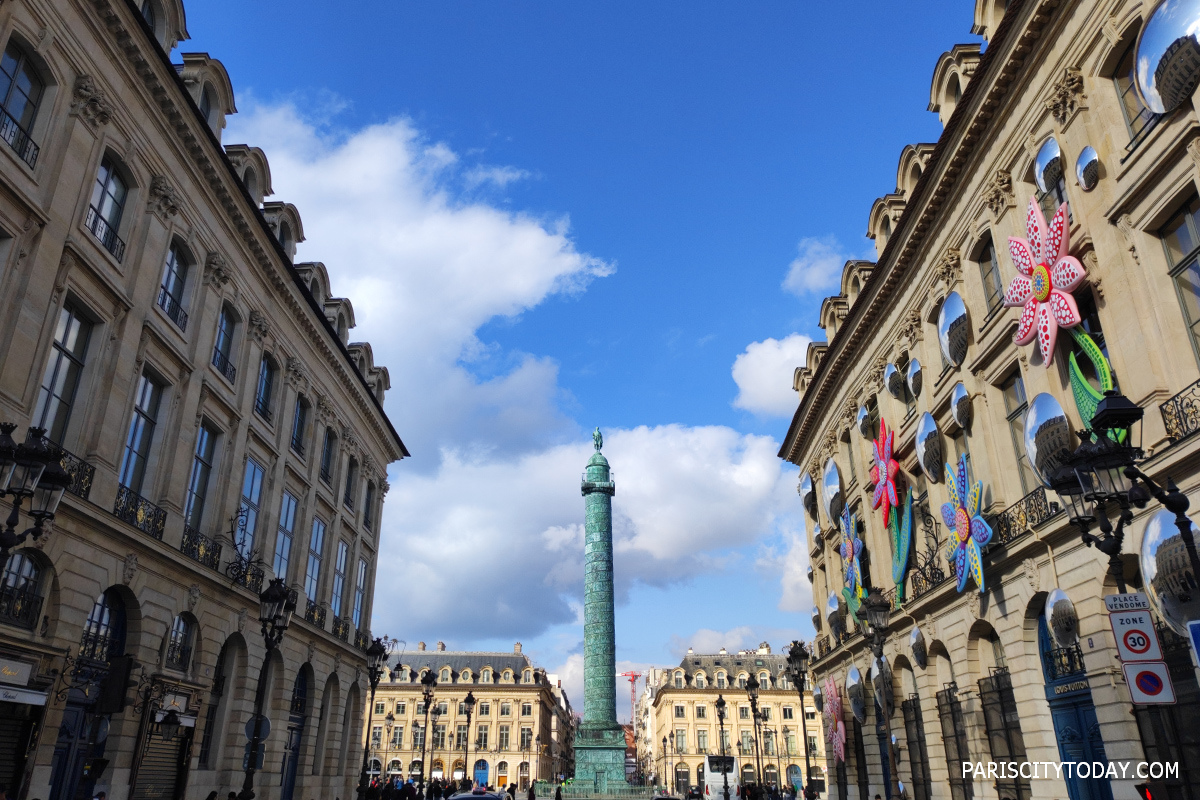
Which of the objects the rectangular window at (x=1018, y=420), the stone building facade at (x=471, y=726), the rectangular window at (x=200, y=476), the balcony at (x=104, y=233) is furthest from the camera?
the stone building facade at (x=471, y=726)

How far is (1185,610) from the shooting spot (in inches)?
445

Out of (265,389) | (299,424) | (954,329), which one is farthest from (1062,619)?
(299,424)

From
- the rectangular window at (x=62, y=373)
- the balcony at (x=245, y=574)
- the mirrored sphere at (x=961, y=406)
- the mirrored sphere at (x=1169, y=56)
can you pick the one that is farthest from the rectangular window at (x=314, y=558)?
the mirrored sphere at (x=1169, y=56)

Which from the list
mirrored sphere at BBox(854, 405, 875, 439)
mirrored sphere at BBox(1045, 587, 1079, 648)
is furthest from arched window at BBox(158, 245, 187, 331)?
mirrored sphere at BBox(854, 405, 875, 439)

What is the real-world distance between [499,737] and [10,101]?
254 ft

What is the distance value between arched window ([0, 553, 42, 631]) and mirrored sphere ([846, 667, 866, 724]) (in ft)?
74.5

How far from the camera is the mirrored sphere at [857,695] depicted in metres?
26.7

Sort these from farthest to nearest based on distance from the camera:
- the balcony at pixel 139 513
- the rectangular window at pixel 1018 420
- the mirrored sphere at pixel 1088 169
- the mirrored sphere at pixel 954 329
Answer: the mirrored sphere at pixel 954 329 < the rectangular window at pixel 1018 420 < the balcony at pixel 139 513 < the mirrored sphere at pixel 1088 169

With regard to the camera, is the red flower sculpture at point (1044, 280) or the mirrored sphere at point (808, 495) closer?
the red flower sculpture at point (1044, 280)

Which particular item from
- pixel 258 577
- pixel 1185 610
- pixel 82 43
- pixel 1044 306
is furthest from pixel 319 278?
pixel 1185 610

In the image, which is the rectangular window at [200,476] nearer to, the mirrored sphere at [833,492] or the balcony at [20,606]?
the balcony at [20,606]

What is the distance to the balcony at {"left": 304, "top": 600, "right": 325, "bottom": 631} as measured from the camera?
89.6ft

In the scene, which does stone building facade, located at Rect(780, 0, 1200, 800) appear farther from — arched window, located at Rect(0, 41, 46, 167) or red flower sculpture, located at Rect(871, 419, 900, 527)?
arched window, located at Rect(0, 41, 46, 167)

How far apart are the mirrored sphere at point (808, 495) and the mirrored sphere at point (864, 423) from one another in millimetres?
8123
